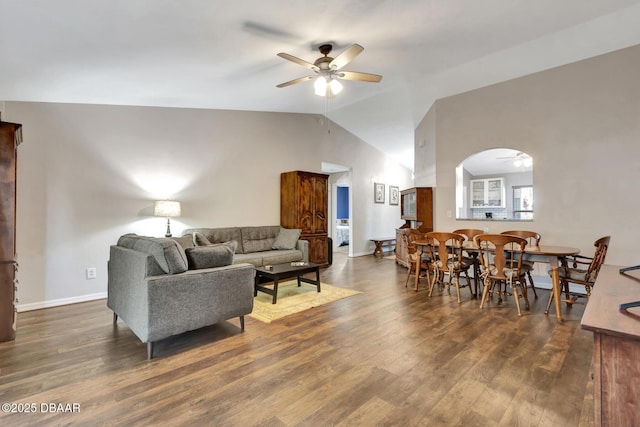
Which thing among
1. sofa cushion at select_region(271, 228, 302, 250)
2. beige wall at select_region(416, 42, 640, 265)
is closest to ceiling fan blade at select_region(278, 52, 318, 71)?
sofa cushion at select_region(271, 228, 302, 250)

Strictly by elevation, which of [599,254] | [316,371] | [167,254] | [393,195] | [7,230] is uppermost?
[393,195]

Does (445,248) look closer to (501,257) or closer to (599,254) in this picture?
(501,257)

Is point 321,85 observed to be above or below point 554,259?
above

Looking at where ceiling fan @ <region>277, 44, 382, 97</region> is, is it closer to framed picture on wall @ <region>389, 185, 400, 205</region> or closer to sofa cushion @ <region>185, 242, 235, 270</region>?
sofa cushion @ <region>185, 242, 235, 270</region>

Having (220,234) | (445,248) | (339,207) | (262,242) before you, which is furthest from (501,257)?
(339,207)

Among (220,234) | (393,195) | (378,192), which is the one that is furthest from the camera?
(393,195)

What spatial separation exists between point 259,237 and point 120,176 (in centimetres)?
237

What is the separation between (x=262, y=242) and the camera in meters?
5.64

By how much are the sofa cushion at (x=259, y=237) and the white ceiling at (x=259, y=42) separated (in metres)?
2.20

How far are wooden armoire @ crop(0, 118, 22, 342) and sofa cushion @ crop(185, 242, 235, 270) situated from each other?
1542 mm

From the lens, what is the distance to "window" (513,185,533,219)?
26.3 ft

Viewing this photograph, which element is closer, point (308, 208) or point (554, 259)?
point (554, 259)

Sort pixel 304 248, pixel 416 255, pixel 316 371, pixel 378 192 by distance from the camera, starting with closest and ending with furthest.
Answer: pixel 316 371 < pixel 416 255 < pixel 304 248 < pixel 378 192

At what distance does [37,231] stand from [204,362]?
2931 mm
